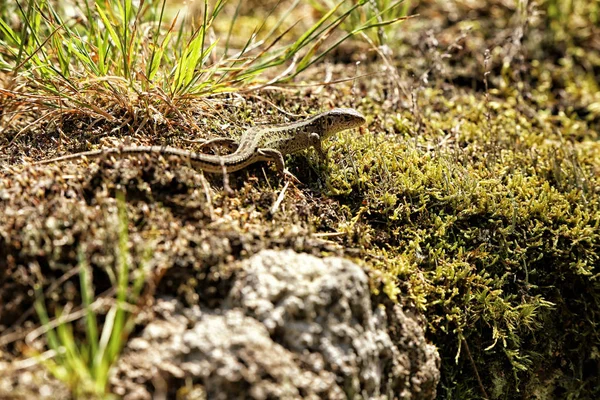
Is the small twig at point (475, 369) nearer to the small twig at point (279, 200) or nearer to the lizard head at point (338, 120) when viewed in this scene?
the small twig at point (279, 200)

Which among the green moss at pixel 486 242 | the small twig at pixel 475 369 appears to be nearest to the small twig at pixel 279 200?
the green moss at pixel 486 242

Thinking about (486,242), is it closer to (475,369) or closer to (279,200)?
(475,369)

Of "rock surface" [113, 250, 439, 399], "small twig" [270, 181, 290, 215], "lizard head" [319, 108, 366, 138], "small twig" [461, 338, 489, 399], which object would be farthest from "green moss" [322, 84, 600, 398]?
"rock surface" [113, 250, 439, 399]

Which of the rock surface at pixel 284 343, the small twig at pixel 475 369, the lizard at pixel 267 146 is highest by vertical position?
the lizard at pixel 267 146

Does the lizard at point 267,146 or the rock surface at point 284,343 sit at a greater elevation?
the lizard at point 267,146

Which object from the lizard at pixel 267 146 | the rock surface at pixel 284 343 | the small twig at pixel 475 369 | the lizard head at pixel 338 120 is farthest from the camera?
the lizard head at pixel 338 120

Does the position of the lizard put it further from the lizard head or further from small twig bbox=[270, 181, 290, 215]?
small twig bbox=[270, 181, 290, 215]

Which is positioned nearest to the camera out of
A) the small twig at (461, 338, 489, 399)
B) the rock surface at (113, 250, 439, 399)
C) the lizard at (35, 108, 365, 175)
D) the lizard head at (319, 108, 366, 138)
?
the rock surface at (113, 250, 439, 399)

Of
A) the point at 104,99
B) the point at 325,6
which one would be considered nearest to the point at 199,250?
the point at 104,99
